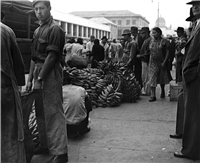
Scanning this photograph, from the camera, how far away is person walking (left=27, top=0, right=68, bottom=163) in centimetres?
368

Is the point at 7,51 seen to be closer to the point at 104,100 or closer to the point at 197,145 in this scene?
the point at 197,145

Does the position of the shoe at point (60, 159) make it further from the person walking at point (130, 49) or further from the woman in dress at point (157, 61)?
the person walking at point (130, 49)

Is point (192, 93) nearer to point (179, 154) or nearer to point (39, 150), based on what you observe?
point (179, 154)

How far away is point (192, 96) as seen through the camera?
404 centimetres

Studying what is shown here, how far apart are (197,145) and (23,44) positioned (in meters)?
9.74

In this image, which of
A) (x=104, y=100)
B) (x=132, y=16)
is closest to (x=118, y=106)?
(x=104, y=100)

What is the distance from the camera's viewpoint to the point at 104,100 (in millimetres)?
7750

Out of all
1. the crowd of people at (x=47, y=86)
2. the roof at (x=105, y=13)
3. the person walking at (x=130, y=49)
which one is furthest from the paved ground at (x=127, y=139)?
the roof at (x=105, y=13)

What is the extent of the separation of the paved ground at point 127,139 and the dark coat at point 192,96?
221 mm

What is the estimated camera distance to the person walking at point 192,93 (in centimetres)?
396

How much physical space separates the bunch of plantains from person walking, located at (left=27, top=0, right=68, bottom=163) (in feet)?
11.4

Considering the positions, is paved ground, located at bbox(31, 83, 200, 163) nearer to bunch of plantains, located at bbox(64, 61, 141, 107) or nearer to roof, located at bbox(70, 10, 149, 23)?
bunch of plantains, located at bbox(64, 61, 141, 107)

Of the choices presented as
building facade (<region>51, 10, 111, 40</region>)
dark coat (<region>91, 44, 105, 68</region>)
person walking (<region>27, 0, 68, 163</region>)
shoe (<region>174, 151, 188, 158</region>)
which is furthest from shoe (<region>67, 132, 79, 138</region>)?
building facade (<region>51, 10, 111, 40</region>)

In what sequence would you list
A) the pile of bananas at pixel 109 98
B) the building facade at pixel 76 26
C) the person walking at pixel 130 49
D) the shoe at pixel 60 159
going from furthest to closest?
1. the building facade at pixel 76 26
2. the person walking at pixel 130 49
3. the pile of bananas at pixel 109 98
4. the shoe at pixel 60 159
